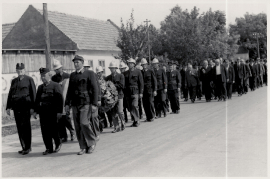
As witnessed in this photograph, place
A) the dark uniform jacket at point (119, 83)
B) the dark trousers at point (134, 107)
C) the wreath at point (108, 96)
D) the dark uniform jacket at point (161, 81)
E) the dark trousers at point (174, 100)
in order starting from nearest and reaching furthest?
the wreath at point (108, 96)
the dark uniform jacket at point (119, 83)
the dark trousers at point (134, 107)
the dark uniform jacket at point (161, 81)
the dark trousers at point (174, 100)

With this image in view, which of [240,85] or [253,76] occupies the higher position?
[253,76]

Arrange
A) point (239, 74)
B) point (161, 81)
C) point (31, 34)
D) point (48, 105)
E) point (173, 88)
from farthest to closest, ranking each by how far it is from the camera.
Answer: point (31, 34) < point (239, 74) < point (173, 88) < point (161, 81) < point (48, 105)

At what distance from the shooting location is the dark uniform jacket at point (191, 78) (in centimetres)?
2056

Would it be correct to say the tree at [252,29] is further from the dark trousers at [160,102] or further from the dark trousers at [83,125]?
the dark trousers at [83,125]

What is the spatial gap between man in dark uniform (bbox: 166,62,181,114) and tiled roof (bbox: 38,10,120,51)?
15.1 m

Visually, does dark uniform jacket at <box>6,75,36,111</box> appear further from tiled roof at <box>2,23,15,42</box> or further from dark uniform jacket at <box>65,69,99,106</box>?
tiled roof at <box>2,23,15,42</box>

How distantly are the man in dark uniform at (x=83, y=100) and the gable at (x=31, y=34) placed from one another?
2343cm

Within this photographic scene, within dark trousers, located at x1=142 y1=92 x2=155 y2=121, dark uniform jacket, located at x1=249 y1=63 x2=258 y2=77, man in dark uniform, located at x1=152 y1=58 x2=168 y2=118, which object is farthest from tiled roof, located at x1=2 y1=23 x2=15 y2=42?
dark trousers, located at x1=142 y1=92 x2=155 y2=121

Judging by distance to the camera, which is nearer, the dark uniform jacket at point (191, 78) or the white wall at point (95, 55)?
the dark uniform jacket at point (191, 78)

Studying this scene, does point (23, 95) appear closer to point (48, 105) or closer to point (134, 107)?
point (48, 105)

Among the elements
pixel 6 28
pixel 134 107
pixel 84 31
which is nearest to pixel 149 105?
pixel 134 107

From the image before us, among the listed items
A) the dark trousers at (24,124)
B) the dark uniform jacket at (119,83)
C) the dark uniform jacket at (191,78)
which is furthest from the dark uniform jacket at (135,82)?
the dark uniform jacket at (191,78)

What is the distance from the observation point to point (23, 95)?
8844 millimetres

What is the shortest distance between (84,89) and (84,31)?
83.0ft
